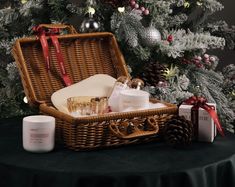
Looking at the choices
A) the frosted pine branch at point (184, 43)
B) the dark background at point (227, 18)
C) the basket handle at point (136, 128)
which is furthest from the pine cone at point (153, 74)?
the dark background at point (227, 18)

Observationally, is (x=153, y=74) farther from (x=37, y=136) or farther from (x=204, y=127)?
(x=37, y=136)

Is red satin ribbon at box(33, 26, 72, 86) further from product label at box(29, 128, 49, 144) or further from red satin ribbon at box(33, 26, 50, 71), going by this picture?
product label at box(29, 128, 49, 144)

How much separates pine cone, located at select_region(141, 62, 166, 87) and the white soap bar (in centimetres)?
31

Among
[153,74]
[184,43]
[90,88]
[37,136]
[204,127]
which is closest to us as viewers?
[37,136]

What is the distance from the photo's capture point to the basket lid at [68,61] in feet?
5.77

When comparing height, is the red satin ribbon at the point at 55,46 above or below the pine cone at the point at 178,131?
above

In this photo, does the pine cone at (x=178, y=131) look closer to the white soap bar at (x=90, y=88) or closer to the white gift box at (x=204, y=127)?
the white gift box at (x=204, y=127)

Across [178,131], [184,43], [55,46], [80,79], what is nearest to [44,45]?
[55,46]

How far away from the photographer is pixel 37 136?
57.3 inches

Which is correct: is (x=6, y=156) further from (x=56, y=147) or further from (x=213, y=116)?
(x=213, y=116)

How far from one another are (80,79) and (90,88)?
12 centimetres

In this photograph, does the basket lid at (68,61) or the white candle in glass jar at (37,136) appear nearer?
the white candle in glass jar at (37,136)

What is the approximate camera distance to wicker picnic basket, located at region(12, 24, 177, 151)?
1.49 m

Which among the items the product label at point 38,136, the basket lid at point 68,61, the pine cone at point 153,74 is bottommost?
the pine cone at point 153,74
